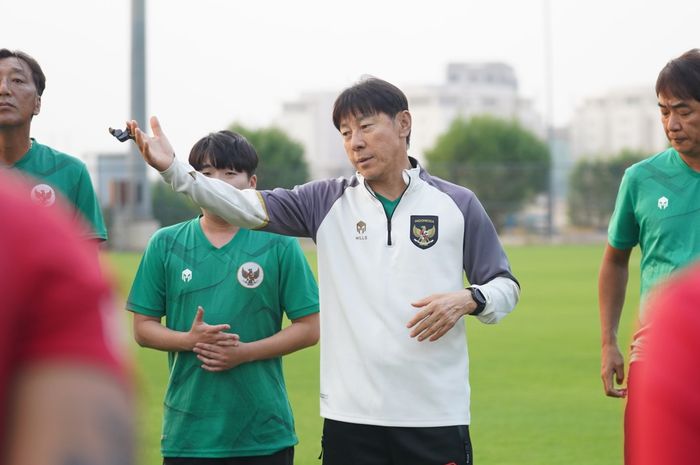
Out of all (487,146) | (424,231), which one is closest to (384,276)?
(424,231)

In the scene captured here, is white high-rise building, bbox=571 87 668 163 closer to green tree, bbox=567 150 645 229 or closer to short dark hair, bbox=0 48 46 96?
green tree, bbox=567 150 645 229

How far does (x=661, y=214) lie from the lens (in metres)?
4.44

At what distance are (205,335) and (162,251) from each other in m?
0.49

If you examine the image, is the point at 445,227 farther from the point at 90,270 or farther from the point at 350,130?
the point at 90,270

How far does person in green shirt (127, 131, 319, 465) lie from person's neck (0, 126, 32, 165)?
2.25ft

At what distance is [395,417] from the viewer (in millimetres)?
4137

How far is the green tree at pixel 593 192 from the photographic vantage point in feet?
161

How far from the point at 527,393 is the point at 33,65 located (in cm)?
640

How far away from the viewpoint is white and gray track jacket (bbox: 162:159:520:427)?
415cm

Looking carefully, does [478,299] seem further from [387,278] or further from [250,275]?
[250,275]

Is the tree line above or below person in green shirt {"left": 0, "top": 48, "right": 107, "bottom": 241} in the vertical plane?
above

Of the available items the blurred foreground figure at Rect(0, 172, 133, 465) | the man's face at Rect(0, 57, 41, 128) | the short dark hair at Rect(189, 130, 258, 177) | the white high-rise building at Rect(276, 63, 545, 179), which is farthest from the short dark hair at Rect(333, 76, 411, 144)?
the white high-rise building at Rect(276, 63, 545, 179)

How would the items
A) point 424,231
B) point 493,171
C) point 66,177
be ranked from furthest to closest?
point 493,171
point 66,177
point 424,231

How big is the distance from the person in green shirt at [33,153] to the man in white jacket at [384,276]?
78 centimetres
